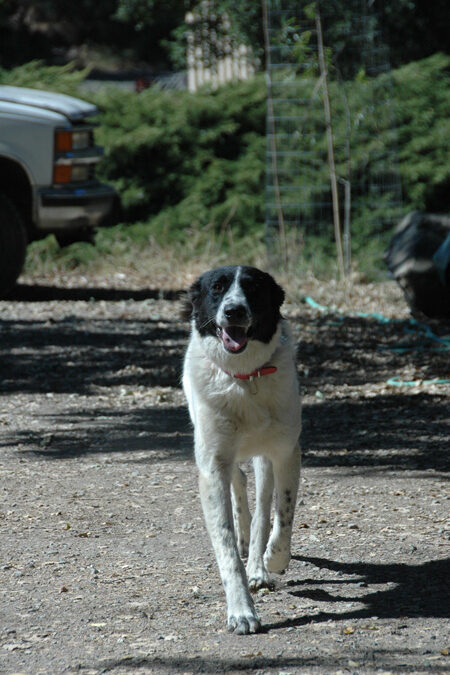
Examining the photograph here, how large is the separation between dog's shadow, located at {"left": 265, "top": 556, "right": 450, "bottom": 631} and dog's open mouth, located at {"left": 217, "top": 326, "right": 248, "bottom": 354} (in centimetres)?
96

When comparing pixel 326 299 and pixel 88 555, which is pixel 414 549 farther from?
pixel 326 299

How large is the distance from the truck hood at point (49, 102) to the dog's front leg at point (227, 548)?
6.85 metres

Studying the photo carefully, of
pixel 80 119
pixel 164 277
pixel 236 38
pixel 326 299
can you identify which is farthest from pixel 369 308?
pixel 236 38

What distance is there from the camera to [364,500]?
16.3ft

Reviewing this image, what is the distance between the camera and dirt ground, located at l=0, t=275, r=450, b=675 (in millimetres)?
3332

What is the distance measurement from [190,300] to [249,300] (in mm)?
416

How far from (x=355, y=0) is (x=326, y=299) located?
16.5ft

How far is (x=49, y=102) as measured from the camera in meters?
9.98

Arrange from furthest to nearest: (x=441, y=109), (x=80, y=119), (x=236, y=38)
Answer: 1. (x=236, y=38)
2. (x=441, y=109)
3. (x=80, y=119)

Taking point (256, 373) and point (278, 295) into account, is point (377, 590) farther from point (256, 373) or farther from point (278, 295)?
point (278, 295)

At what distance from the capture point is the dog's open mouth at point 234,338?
366 centimetres

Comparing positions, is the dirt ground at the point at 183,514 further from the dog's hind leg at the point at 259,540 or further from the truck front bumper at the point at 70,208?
the truck front bumper at the point at 70,208

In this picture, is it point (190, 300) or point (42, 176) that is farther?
point (42, 176)

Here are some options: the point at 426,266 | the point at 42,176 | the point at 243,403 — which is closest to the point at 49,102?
the point at 42,176
